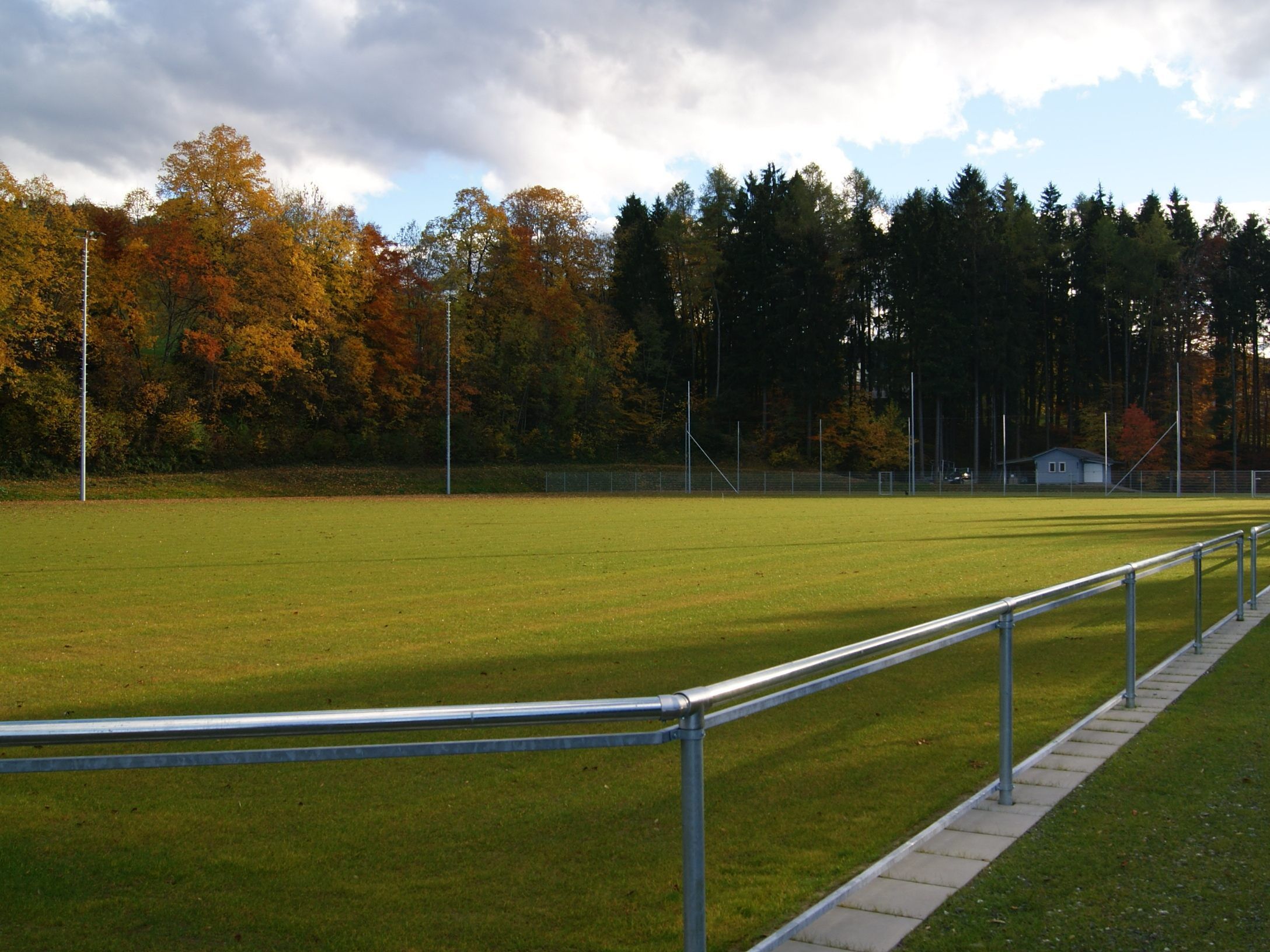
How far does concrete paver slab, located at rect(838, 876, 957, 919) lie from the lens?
402cm

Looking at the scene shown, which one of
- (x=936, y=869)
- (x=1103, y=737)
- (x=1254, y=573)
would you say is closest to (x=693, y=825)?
(x=936, y=869)

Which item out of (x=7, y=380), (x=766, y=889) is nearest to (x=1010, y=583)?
(x=766, y=889)

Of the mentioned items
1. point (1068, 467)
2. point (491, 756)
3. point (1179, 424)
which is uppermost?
point (1179, 424)

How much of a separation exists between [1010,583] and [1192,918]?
1257 cm

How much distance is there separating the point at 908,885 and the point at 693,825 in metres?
1.90

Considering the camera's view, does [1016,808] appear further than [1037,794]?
No

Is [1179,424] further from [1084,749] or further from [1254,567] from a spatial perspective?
[1084,749]

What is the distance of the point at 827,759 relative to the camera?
21.2 ft

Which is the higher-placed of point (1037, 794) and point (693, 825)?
point (693, 825)

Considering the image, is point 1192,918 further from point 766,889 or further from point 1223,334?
point 1223,334

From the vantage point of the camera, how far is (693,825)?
2811mm

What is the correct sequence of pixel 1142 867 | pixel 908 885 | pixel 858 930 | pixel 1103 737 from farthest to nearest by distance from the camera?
pixel 1103 737
pixel 1142 867
pixel 908 885
pixel 858 930

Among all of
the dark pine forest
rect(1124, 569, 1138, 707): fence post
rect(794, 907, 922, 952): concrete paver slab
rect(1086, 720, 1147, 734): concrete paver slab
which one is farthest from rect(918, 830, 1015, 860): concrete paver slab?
the dark pine forest

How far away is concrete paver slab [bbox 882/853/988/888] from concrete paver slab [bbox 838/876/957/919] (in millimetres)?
47
